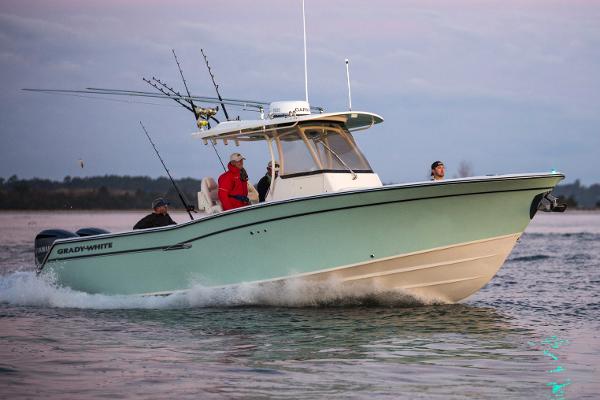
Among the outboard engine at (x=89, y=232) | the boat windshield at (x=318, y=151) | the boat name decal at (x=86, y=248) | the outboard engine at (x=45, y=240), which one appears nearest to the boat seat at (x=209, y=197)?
the boat windshield at (x=318, y=151)

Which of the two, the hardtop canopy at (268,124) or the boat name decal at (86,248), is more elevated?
the hardtop canopy at (268,124)

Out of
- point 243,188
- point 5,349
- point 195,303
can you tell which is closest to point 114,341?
point 5,349

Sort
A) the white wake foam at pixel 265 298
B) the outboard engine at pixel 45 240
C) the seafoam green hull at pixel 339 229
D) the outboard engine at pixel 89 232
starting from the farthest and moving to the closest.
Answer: the outboard engine at pixel 89 232, the outboard engine at pixel 45 240, the white wake foam at pixel 265 298, the seafoam green hull at pixel 339 229

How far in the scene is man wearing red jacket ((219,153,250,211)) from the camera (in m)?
13.5

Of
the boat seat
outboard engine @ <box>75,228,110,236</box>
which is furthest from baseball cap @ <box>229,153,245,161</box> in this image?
outboard engine @ <box>75,228,110,236</box>

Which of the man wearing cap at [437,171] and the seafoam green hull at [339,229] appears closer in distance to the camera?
the seafoam green hull at [339,229]

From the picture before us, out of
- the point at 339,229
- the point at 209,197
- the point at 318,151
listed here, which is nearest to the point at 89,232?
the point at 209,197

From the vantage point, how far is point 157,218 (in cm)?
1455

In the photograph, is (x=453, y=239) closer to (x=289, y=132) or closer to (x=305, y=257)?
(x=305, y=257)

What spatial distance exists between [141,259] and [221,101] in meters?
2.86

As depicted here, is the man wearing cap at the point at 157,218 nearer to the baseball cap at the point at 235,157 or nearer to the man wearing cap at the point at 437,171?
the baseball cap at the point at 235,157

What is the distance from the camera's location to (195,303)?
44.4ft

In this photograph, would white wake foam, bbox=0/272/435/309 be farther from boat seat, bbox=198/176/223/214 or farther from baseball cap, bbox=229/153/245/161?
baseball cap, bbox=229/153/245/161

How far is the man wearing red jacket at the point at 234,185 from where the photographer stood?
1354cm
